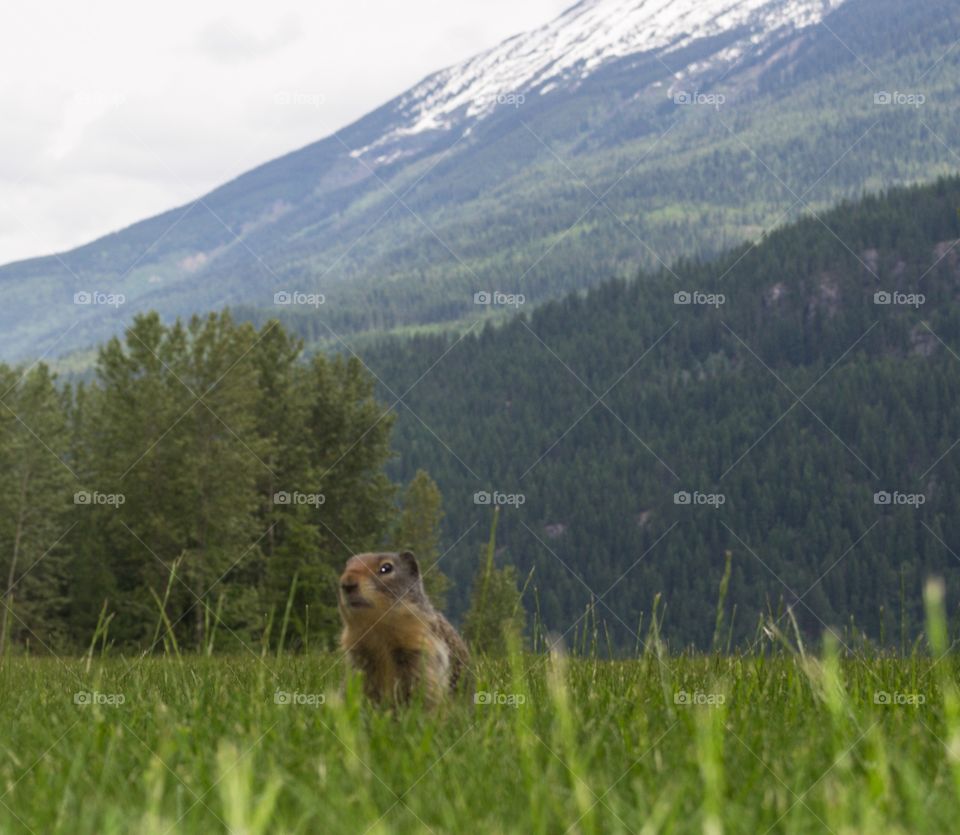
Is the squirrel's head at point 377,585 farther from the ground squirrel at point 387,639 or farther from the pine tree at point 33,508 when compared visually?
the pine tree at point 33,508

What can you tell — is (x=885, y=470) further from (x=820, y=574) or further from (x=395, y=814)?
(x=395, y=814)

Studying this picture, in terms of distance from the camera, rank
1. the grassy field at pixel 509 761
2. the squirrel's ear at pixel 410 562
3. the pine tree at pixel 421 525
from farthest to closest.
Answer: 1. the pine tree at pixel 421 525
2. the squirrel's ear at pixel 410 562
3. the grassy field at pixel 509 761

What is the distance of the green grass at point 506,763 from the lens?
334 centimetres

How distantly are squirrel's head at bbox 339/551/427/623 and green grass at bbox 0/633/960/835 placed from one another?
30.7 inches

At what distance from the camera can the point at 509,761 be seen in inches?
171

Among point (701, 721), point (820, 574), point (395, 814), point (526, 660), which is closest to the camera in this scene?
point (395, 814)

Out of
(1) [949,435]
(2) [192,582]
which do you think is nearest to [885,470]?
(1) [949,435]

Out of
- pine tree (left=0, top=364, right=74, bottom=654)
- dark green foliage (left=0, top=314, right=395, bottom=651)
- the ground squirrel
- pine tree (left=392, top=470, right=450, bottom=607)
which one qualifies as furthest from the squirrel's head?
pine tree (left=392, top=470, right=450, bottom=607)

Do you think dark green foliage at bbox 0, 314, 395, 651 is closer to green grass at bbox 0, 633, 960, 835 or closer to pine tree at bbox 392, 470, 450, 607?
pine tree at bbox 392, 470, 450, 607

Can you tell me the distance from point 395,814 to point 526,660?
189 inches

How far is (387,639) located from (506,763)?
2.44 metres

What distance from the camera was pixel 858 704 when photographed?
559 centimetres

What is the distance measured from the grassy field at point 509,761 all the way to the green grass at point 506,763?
1 centimetres

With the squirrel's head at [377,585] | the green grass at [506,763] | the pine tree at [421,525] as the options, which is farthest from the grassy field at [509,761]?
the pine tree at [421,525]
